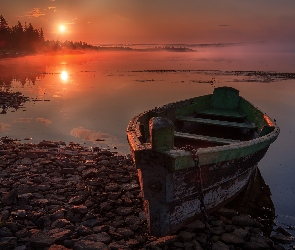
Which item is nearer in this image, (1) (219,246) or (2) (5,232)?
(2) (5,232)

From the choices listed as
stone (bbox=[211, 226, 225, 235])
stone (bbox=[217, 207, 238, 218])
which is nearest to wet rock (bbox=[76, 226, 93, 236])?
stone (bbox=[211, 226, 225, 235])

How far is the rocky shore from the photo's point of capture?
226 inches

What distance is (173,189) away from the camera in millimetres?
5445

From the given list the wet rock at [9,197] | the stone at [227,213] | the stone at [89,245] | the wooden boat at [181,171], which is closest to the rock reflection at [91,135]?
the wooden boat at [181,171]

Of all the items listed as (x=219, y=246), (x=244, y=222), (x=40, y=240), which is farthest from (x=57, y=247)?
(x=244, y=222)

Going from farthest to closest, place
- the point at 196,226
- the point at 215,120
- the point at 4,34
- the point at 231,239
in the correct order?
the point at 4,34 → the point at 215,120 → the point at 196,226 → the point at 231,239

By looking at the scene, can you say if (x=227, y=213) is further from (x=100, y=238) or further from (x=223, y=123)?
(x=223, y=123)

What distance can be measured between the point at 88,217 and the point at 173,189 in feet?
7.31

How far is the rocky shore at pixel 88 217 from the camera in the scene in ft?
18.9

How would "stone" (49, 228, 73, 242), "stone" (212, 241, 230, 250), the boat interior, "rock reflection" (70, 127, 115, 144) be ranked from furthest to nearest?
"rock reflection" (70, 127, 115, 144), the boat interior, "stone" (212, 241, 230, 250), "stone" (49, 228, 73, 242)

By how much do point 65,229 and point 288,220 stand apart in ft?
18.8

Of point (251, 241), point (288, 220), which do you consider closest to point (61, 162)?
point (251, 241)

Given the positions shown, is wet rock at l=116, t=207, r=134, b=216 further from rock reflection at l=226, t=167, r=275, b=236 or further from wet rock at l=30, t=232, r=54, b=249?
rock reflection at l=226, t=167, r=275, b=236

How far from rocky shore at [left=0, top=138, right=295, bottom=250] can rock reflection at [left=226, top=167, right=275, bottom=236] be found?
543mm
